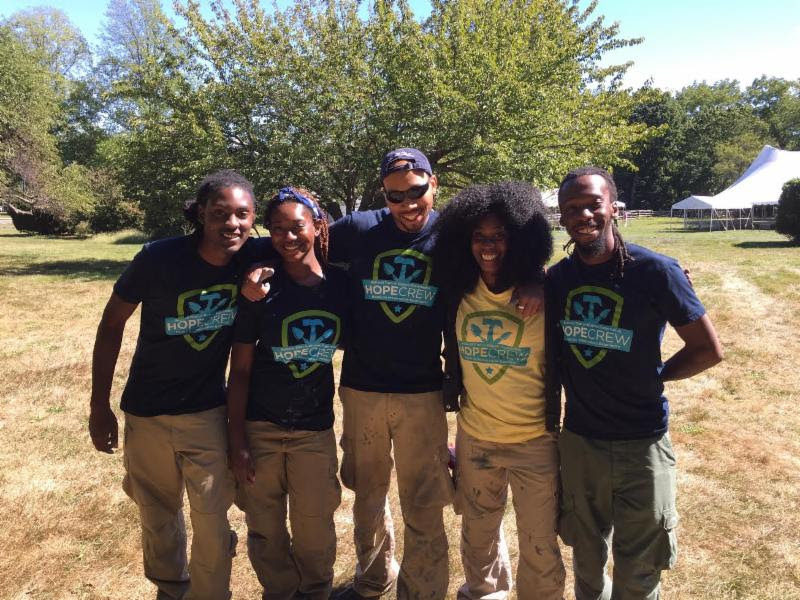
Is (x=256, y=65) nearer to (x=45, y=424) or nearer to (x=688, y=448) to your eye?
(x=45, y=424)

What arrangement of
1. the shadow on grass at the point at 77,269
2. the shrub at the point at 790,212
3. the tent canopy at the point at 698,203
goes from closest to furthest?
the shadow on grass at the point at 77,269 < the shrub at the point at 790,212 < the tent canopy at the point at 698,203

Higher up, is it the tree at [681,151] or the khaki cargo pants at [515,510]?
the tree at [681,151]

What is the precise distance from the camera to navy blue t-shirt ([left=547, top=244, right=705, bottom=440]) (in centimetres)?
237

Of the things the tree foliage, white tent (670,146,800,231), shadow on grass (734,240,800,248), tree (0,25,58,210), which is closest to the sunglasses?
tree (0,25,58,210)

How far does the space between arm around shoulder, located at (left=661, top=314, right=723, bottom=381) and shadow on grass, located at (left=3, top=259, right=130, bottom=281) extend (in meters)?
15.9

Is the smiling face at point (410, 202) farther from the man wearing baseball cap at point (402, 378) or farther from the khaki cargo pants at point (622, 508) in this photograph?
the khaki cargo pants at point (622, 508)

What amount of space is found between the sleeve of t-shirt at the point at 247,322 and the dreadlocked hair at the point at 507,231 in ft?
3.05

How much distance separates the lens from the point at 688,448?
5.03 m

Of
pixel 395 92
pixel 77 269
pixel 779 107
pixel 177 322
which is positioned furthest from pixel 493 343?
pixel 779 107

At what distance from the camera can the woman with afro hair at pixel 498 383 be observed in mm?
2627

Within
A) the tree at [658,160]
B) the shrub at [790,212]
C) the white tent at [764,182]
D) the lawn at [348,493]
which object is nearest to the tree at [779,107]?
the tree at [658,160]

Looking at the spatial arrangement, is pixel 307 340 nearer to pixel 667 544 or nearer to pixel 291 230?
pixel 291 230

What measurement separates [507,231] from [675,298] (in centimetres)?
80

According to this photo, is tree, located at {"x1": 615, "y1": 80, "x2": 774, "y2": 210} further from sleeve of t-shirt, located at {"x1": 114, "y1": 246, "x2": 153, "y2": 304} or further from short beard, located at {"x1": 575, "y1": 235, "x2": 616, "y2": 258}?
sleeve of t-shirt, located at {"x1": 114, "y1": 246, "x2": 153, "y2": 304}
